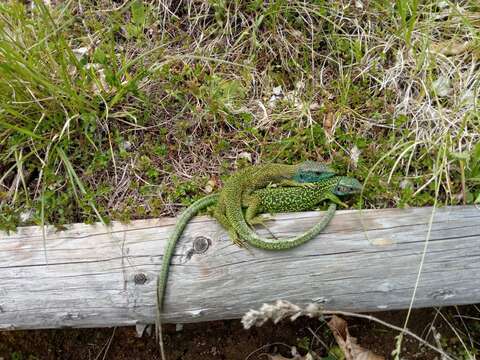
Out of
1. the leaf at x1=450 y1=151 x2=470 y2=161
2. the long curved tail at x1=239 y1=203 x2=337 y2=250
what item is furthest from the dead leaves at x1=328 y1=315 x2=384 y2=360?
the leaf at x1=450 y1=151 x2=470 y2=161

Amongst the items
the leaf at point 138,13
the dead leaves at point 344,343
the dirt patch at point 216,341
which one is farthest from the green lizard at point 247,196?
the leaf at point 138,13

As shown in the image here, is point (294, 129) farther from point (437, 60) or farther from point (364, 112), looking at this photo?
point (437, 60)

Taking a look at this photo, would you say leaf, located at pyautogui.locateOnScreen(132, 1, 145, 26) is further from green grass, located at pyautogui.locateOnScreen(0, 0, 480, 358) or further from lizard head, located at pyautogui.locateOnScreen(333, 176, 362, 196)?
lizard head, located at pyautogui.locateOnScreen(333, 176, 362, 196)

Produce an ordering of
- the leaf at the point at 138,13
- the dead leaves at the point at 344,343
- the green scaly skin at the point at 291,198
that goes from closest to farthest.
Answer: the green scaly skin at the point at 291,198 → the dead leaves at the point at 344,343 → the leaf at the point at 138,13

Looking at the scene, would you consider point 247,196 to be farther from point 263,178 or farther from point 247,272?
point 247,272

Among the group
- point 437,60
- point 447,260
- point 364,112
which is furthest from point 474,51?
point 447,260

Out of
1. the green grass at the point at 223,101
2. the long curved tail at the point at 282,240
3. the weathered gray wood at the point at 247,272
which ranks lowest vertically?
the weathered gray wood at the point at 247,272

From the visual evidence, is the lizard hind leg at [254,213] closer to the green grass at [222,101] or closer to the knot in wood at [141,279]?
the green grass at [222,101]
